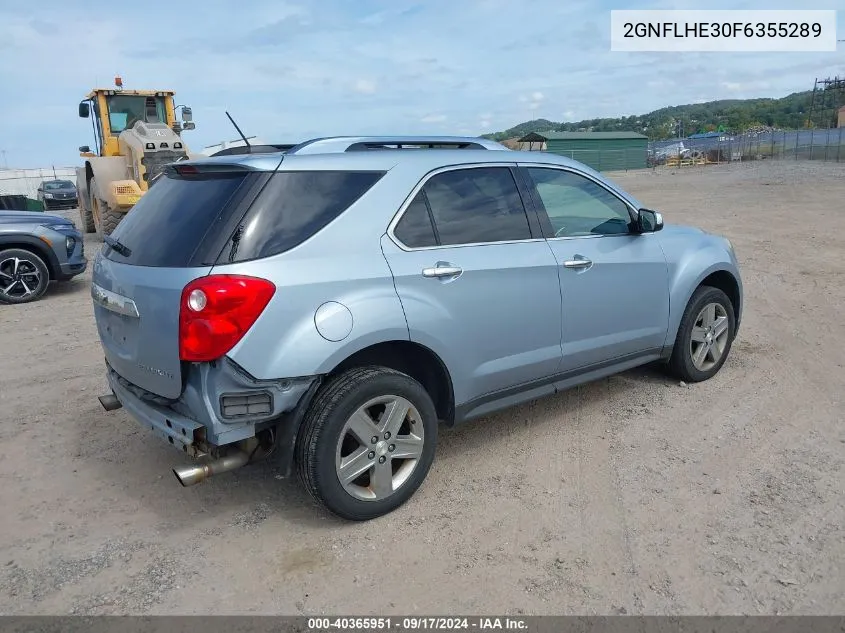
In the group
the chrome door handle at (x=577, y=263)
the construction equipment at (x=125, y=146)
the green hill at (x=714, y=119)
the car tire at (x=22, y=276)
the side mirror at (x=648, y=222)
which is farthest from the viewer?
the green hill at (x=714, y=119)

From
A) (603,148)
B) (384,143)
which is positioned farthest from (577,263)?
(603,148)

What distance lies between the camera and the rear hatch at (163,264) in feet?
10.0

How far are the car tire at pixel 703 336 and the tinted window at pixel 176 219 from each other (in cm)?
333

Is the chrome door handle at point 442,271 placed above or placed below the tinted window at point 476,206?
below

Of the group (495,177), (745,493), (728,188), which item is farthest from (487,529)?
(728,188)

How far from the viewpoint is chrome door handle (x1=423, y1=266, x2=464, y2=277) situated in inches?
136

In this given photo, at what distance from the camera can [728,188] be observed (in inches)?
975

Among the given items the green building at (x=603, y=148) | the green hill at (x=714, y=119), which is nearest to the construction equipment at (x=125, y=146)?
the green building at (x=603, y=148)

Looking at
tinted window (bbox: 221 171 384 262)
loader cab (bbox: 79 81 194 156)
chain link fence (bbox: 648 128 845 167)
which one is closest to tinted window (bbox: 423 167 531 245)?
tinted window (bbox: 221 171 384 262)

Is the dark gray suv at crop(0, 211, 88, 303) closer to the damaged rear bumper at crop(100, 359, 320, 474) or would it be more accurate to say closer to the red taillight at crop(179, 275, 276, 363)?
the damaged rear bumper at crop(100, 359, 320, 474)

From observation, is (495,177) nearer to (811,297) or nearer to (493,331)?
(493,331)

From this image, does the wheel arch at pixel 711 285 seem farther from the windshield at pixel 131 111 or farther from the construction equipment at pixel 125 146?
the windshield at pixel 131 111

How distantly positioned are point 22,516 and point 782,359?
5489mm

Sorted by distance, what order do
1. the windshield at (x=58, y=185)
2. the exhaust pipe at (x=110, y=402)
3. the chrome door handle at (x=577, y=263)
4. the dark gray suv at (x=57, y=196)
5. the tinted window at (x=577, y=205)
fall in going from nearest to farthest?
the exhaust pipe at (x=110, y=402) → the chrome door handle at (x=577, y=263) → the tinted window at (x=577, y=205) → the dark gray suv at (x=57, y=196) → the windshield at (x=58, y=185)
